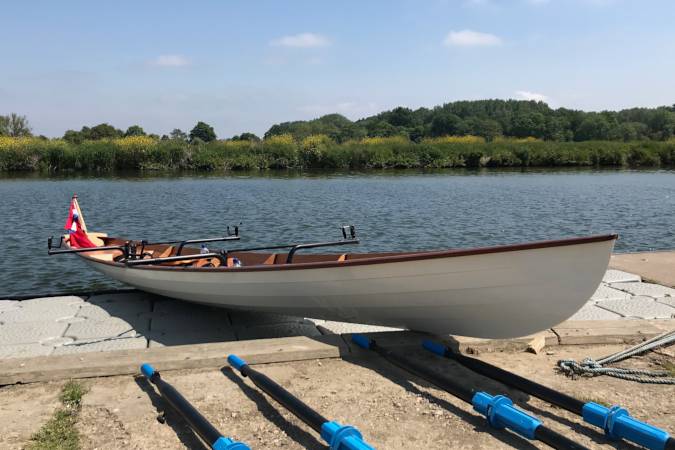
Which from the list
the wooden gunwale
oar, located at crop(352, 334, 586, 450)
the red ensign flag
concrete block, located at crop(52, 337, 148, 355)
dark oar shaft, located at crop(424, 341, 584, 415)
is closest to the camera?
oar, located at crop(352, 334, 586, 450)

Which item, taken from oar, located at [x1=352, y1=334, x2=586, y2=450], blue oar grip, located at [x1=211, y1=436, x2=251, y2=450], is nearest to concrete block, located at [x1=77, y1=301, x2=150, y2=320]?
oar, located at [x1=352, y1=334, x2=586, y2=450]

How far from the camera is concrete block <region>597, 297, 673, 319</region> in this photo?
7.10 m

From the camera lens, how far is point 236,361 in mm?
4980

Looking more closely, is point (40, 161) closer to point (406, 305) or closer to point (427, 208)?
point (427, 208)

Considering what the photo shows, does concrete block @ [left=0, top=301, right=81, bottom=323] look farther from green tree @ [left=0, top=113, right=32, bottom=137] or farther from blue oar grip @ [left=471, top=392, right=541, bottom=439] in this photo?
→ green tree @ [left=0, top=113, right=32, bottom=137]

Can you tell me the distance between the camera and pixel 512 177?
39.3m

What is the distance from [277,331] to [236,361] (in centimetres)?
215

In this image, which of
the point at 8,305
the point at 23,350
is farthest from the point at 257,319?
the point at 8,305

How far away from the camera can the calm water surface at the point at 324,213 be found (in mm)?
15141

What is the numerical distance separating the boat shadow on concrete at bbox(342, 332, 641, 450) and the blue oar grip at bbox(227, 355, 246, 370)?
1.05 meters

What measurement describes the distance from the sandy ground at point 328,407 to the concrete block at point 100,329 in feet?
6.80

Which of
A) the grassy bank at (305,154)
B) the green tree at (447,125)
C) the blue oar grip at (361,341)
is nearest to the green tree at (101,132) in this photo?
the grassy bank at (305,154)

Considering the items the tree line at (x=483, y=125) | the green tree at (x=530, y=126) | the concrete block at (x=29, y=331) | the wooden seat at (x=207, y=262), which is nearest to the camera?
the concrete block at (x=29, y=331)

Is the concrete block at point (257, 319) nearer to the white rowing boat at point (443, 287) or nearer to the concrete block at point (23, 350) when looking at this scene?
the white rowing boat at point (443, 287)
